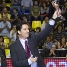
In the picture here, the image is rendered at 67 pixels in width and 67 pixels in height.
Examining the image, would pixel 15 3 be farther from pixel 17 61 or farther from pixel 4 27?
Answer: pixel 17 61

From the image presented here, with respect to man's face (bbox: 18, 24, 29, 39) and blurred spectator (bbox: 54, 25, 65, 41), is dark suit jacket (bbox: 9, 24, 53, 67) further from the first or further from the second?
blurred spectator (bbox: 54, 25, 65, 41)

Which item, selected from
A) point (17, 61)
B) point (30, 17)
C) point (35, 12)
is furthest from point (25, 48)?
point (35, 12)

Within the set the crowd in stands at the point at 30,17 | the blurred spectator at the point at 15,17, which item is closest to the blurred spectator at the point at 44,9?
the crowd in stands at the point at 30,17

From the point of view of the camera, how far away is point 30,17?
13508 millimetres

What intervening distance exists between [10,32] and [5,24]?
49cm

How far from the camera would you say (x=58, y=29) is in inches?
Answer: 474

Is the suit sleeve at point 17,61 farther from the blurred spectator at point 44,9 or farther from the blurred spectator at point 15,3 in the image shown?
the blurred spectator at point 15,3

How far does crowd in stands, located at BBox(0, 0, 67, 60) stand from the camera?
1184cm

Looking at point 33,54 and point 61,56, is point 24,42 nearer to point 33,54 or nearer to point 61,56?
point 33,54

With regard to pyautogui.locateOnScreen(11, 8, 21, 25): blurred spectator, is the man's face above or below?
above

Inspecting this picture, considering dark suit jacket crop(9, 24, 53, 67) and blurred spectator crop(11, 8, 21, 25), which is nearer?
dark suit jacket crop(9, 24, 53, 67)

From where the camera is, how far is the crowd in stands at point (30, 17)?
1184cm

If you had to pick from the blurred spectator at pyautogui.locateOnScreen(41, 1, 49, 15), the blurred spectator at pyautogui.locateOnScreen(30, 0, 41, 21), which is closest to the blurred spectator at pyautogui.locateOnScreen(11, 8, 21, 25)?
the blurred spectator at pyautogui.locateOnScreen(30, 0, 41, 21)

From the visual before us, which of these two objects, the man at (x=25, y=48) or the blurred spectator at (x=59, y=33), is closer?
the man at (x=25, y=48)
